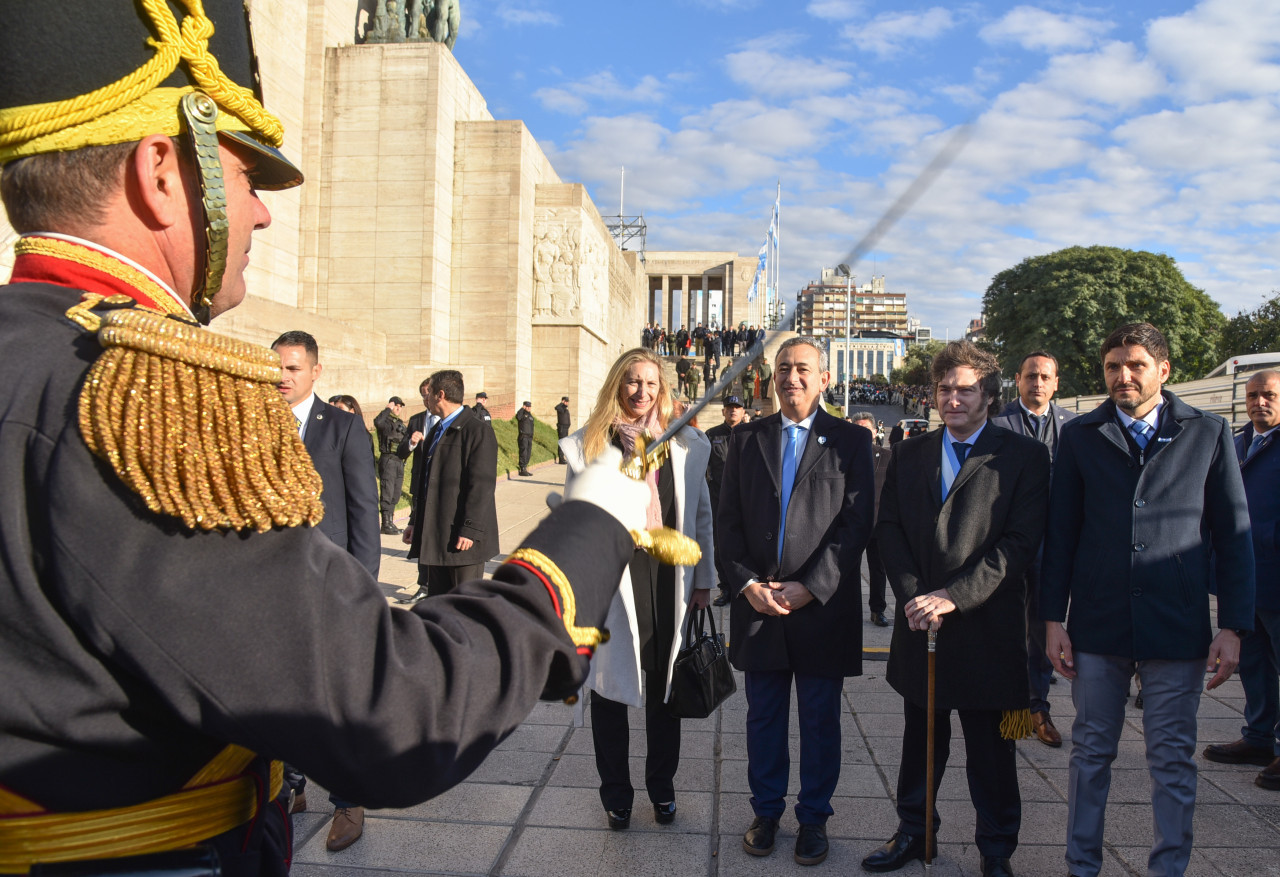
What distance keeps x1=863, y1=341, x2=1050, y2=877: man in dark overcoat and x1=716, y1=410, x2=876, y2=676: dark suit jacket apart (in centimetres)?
18

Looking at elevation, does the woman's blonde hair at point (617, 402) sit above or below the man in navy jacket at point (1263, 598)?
above

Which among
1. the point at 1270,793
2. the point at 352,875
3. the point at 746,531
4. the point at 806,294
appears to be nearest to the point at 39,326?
the point at 806,294

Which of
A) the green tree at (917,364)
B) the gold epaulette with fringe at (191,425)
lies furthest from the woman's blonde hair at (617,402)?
the green tree at (917,364)

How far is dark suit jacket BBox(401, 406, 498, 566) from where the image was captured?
5875mm

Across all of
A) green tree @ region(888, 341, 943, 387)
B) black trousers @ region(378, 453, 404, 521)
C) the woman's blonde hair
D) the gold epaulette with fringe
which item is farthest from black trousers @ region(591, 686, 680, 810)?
green tree @ region(888, 341, 943, 387)

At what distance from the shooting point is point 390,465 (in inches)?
460

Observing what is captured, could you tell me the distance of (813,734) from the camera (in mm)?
3775

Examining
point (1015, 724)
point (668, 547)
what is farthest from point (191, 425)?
point (1015, 724)

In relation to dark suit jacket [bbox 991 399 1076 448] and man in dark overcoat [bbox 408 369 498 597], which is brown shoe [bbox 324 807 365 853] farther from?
dark suit jacket [bbox 991 399 1076 448]

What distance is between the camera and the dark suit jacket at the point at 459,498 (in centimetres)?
588

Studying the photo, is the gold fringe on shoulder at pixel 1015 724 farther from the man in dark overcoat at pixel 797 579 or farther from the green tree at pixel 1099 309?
the green tree at pixel 1099 309

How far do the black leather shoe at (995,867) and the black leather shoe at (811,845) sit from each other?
63cm

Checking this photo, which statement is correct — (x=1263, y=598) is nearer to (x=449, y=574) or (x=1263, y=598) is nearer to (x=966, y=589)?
(x=966, y=589)

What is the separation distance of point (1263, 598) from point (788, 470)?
2911 mm
